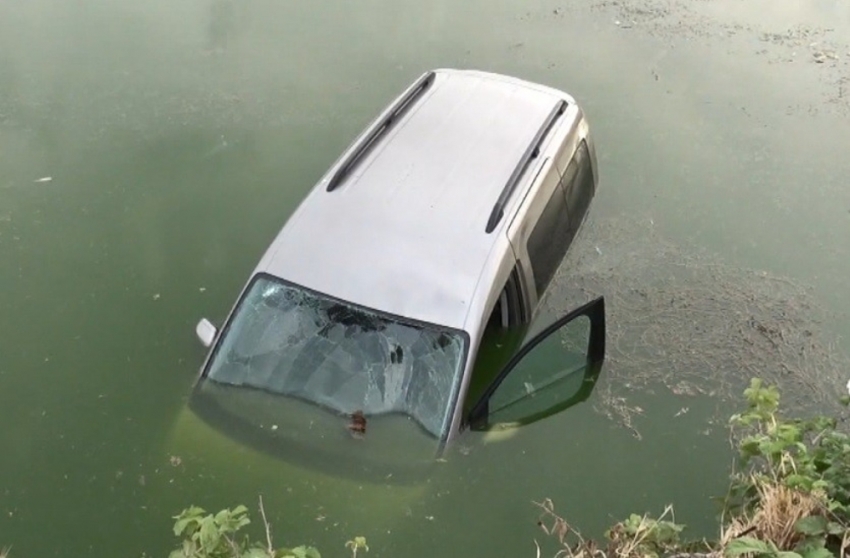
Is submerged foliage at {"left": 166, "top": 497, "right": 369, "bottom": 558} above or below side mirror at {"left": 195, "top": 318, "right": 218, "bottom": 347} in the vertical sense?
above

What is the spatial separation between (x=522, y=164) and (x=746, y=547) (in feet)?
8.20

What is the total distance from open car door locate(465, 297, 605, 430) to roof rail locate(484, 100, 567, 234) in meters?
0.61

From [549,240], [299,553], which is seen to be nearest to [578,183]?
[549,240]

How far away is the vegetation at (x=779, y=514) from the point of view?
3178mm

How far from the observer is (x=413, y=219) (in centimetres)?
450

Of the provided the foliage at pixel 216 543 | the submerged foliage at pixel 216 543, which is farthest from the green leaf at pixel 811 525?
the foliage at pixel 216 543

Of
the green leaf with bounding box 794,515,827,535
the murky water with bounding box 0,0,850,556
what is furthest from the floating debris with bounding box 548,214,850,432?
the green leaf with bounding box 794,515,827,535

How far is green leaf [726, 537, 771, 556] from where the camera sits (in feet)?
9.63

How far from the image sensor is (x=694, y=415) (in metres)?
5.13

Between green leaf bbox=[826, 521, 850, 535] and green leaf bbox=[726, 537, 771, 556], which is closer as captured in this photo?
green leaf bbox=[726, 537, 771, 556]

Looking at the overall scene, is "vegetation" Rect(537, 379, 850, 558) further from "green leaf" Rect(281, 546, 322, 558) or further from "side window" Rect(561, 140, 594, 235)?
"side window" Rect(561, 140, 594, 235)

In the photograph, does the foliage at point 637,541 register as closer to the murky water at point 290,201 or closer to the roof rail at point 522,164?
the murky water at point 290,201

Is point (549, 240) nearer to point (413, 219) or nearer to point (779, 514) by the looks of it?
point (413, 219)

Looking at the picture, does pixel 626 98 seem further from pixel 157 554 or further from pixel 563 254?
pixel 157 554
